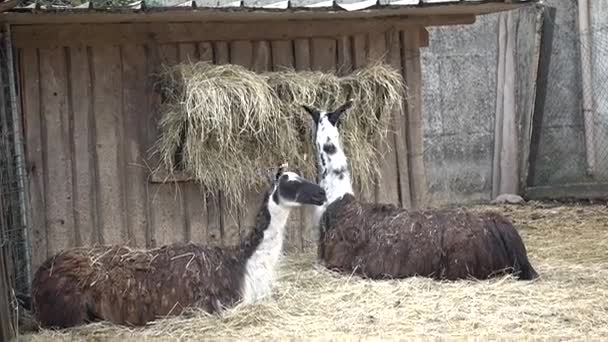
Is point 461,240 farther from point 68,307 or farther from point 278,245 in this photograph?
point 68,307

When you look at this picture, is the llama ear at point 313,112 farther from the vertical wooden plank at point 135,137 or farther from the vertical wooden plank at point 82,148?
the vertical wooden plank at point 82,148

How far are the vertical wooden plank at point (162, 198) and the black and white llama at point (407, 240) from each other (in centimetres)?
118

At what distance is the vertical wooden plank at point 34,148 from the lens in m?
8.37

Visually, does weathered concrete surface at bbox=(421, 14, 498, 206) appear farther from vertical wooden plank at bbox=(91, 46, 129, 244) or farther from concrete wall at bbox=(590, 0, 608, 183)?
vertical wooden plank at bbox=(91, 46, 129, 244)

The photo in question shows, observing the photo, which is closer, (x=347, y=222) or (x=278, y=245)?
(x=278, y=245)

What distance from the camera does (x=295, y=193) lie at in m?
7.55

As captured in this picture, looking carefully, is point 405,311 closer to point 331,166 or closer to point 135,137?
point 331,166

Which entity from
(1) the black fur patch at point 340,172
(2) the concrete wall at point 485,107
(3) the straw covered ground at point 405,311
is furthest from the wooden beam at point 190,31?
(2) the concrete wall at point 485,107

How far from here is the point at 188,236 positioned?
8.86 metres

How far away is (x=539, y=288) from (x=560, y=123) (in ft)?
19.7

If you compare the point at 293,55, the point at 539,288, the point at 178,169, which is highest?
the point at 293,55

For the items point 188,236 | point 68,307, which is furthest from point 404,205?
point 68,307

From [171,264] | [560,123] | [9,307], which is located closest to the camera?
[9,307]

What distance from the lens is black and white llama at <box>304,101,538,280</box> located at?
7.95 metres
